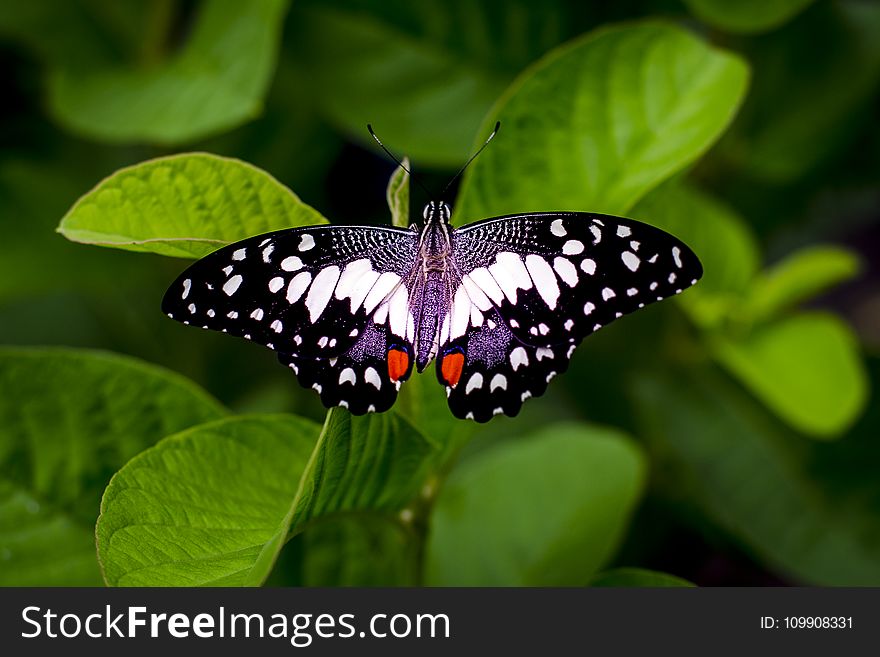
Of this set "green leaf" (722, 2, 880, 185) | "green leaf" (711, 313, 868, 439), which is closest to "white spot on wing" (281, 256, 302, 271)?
"green leaf" (711, 313, 868, 439)

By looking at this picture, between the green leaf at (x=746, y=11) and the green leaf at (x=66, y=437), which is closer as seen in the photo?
the green leaf at (x=66, y=437)

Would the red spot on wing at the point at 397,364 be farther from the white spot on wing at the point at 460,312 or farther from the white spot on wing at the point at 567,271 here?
the white spot on wing at the point at 567,271

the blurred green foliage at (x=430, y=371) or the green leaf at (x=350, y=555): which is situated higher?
the blurred green foliage at (x=430, y=371)

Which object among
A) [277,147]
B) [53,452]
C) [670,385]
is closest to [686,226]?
[670,385]

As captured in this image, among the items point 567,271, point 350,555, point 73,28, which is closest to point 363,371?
point 567,271

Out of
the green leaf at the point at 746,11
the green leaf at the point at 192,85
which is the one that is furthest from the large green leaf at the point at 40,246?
the green leaf at the point at 746,11

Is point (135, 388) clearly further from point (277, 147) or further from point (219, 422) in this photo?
point (277, 147)

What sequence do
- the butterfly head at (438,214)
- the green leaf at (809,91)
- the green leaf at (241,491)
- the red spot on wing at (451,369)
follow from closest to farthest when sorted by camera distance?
the green leaf at (241,491) → the red spot on wing at (451,369) → the butterfly head at (438,214) → the green leaf at (809,91)
